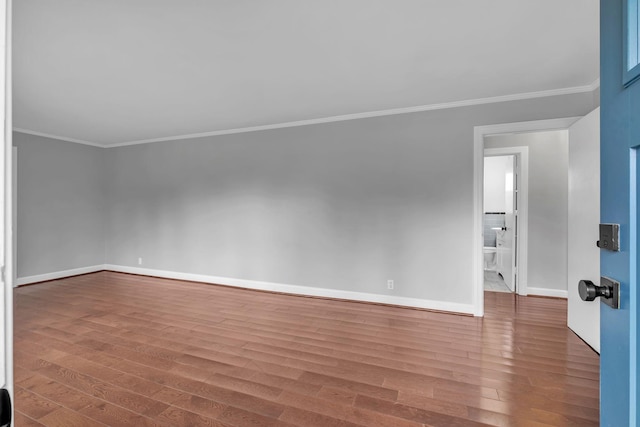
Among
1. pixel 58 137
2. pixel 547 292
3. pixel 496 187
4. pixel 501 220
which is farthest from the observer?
pixel 496 187

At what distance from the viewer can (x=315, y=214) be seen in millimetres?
4129

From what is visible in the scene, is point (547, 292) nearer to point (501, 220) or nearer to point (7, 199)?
point (501, 220)

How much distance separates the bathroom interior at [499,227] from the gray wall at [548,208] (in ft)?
Answer: 0.88

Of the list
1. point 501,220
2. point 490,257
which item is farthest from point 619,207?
point 501,220

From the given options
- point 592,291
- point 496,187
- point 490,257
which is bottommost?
point 490,257

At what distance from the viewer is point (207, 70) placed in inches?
106

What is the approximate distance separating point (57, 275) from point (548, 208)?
8018 mm

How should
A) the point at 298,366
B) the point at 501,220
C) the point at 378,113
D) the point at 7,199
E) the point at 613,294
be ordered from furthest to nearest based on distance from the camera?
the point at 501,220, the point at 378,113, the point at 298,366, the point at 613,294, the point at 7,199

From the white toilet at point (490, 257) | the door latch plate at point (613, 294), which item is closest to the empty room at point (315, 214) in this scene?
the door latch plate at point (613, 294)

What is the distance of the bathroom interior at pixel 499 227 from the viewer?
15.0 feet

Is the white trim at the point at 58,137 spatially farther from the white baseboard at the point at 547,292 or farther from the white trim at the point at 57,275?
the white baseboard at the point at 547,292

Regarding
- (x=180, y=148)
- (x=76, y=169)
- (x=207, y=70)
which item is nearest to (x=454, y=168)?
(x=207, y=70)

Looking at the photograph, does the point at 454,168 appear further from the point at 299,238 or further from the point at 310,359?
the point at 310,359

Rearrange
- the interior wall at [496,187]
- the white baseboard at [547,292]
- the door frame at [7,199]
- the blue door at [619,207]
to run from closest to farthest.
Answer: the door frame at [7,199] → the blue door at [619,207] → the white baseboard at [547,292] → the interior wall at [496,187]
